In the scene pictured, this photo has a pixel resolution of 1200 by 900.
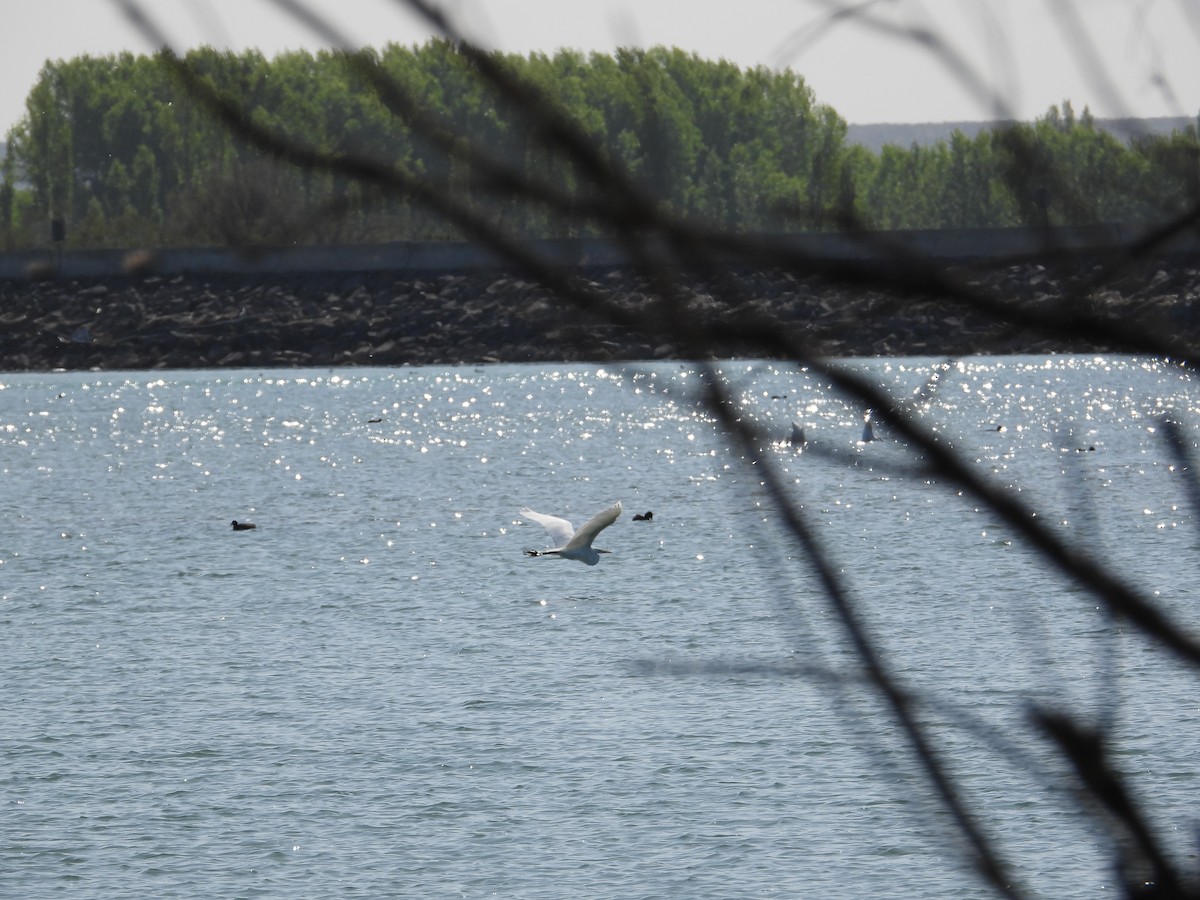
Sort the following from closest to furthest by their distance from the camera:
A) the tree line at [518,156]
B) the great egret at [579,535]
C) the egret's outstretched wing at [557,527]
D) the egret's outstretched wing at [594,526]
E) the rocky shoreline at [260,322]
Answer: the tree line at [518,156], the egret's outstretched wing at [594,526], the great egret at [579,535], the egret's outstretched wing at [557,527], the rocky shoreline at [260,322]

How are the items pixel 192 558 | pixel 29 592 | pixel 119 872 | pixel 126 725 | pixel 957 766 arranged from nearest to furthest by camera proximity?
pixel 119 872 → pixel 957 766 → pixel 126 725 → pixel 29 592 → pixel 192 558

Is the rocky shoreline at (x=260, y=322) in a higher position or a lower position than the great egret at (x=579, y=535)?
higher

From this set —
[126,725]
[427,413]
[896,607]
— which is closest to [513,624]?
[896,607]

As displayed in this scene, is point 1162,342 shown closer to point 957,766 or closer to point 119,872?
point 119,872

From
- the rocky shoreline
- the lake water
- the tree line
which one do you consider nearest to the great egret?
the lake water

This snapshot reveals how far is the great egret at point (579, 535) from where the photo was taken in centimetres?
1670

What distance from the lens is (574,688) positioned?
1558 cm

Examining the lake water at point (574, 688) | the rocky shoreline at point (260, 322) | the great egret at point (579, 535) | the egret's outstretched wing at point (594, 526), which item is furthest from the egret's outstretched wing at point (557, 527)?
the rocky shoreline at point (260, 322)

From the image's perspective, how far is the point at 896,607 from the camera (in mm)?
20156

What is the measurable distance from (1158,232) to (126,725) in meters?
13.6

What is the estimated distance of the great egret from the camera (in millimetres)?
16703

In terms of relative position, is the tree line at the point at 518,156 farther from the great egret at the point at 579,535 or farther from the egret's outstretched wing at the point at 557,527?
the egret's outstretched wing at the point at 557,527

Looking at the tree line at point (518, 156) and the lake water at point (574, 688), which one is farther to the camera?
the lake water at point (574, 688)

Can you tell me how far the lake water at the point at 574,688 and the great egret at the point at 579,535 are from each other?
0.71 metres
